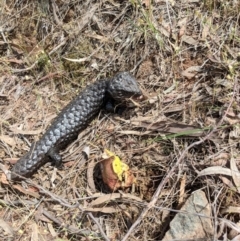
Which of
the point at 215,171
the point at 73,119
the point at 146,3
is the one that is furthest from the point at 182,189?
the point at 146,3

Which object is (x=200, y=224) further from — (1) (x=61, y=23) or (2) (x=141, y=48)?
(1) (x=61, y=23)

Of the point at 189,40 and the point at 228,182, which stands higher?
the point at 189,40

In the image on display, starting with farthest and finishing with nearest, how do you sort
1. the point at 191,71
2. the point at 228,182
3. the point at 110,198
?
the point at 191,71, the point at 110,198, the point at 228,182

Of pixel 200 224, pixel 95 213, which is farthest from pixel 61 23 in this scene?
pixel 200 224

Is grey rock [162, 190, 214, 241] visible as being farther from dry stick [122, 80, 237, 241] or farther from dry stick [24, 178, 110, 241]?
dry stick [24, 178, 110, 241]

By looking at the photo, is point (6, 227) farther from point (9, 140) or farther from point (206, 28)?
point (206, 28)

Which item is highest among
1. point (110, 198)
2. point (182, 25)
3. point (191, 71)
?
point (182, 25)
